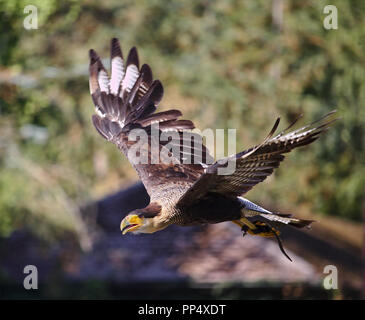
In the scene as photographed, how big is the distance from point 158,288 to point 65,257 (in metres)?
3.04

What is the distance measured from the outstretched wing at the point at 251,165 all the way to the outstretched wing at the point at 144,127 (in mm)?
638

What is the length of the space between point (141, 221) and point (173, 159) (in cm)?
147

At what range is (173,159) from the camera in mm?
7133

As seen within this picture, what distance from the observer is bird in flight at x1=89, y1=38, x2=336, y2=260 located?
17.8 feet

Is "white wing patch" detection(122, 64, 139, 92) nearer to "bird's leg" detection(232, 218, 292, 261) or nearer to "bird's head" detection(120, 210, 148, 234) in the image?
"bird's leg" detection(232, 218, 292, 261)

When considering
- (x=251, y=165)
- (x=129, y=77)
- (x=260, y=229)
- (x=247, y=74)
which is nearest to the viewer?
(x=251, y=165)

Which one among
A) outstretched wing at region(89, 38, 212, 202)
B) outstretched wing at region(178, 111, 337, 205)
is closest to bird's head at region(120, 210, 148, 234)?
outstretched wing at region(178, 111, 337, 205)

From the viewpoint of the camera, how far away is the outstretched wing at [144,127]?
6.85m

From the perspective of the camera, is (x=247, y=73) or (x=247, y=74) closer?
(x=247, y=74)

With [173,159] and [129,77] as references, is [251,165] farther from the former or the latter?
[129,77]

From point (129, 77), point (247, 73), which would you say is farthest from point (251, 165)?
point (247, 73)

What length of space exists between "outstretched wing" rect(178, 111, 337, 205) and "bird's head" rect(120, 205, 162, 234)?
9.3 inches

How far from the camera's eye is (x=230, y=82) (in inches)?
1017

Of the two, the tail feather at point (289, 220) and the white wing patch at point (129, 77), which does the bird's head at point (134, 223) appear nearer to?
the tail feather at point (289, 220)
